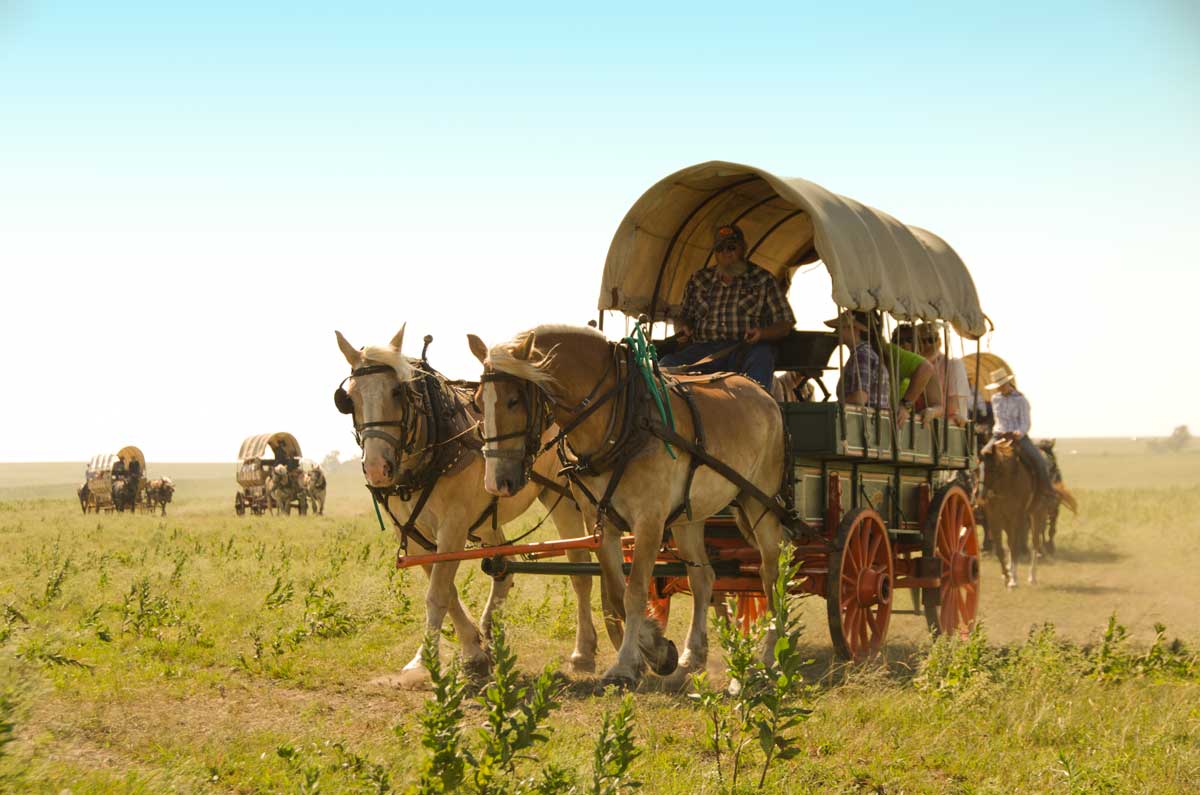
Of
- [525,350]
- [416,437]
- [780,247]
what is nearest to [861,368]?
[780,247]

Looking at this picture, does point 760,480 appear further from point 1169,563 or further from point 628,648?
point 1169,563

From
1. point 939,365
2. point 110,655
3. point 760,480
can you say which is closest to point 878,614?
point 760,480

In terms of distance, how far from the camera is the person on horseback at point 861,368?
29.5ft

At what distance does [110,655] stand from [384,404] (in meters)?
2.77

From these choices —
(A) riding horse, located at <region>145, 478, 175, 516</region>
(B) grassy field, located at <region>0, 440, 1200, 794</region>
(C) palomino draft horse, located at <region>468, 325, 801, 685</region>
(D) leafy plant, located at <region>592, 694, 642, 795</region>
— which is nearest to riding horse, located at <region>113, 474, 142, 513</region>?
(A) riding horse, located at <region>145, 478, 175, 516</region>

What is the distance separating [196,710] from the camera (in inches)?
274

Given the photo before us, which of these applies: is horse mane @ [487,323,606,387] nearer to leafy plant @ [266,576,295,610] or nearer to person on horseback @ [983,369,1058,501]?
leafy plant @ [266,576,295,610]

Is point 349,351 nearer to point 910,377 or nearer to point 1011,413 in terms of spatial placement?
point 910,377

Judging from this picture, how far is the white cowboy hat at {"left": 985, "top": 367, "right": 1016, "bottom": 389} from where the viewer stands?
17.7m

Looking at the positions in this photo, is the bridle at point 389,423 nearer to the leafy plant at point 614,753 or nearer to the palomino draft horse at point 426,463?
the palomino draft horse at point 426,463

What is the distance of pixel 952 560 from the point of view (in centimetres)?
1047

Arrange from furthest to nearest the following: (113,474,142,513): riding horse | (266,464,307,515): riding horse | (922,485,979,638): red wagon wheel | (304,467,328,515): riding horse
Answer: (113,474,142,513): riding horse < (304,467,328,515): riding horse < (266,464,307,515): riding horse < (922,485,979,638): red wagon wheel

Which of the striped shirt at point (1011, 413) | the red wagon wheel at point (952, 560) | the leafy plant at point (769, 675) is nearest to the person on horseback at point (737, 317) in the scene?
the red wagon wheel at point (952, 560)

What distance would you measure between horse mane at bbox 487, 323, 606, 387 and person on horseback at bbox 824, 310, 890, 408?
2397mm
